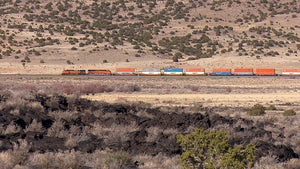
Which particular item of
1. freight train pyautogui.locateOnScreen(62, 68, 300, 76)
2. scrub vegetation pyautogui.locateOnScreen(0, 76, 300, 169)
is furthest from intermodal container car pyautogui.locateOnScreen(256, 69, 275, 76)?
scrub vegetation pyautogui.locateOnScreen(0, 76, 300, 169)

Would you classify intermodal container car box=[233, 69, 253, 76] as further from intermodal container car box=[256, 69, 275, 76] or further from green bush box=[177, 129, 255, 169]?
green bush box=[177, 129, 255, 169]

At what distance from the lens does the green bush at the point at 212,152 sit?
995 centimetres

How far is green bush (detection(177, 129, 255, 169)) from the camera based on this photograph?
392 inches

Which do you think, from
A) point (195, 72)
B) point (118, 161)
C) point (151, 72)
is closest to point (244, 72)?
point (195, 72)

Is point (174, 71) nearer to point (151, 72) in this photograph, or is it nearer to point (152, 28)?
point (151, 72)

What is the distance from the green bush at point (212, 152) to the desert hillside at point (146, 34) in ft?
221

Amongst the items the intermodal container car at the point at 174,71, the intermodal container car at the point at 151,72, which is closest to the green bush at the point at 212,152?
the intermodal container car at the point at 174,71

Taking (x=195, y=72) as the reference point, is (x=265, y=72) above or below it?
below

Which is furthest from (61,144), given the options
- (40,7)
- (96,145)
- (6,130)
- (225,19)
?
(40,7)

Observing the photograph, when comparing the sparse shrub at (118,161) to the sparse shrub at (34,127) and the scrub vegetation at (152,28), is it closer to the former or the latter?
the sparse shrub at (34,127)

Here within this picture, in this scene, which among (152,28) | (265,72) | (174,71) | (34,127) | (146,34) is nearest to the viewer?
(34,127)

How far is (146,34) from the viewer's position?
105500 millimetres

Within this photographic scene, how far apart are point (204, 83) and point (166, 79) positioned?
6789 millimetres

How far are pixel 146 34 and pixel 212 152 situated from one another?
96121 millimetres
